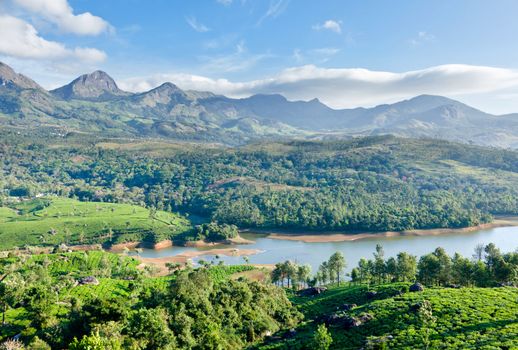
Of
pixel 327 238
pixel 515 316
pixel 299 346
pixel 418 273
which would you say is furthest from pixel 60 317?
pixel 327 238

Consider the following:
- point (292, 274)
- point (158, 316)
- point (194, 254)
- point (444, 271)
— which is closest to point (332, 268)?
point (292, 274)

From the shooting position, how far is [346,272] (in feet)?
397

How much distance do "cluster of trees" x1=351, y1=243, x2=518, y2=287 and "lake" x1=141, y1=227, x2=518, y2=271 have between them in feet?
94.1

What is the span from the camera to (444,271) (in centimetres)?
8638

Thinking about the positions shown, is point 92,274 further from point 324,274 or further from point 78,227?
point 78,227

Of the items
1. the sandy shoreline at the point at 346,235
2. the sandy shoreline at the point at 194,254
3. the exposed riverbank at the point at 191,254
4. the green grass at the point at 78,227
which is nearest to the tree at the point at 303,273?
the exposed riverbank at the point at 191,254

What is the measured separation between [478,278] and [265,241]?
324 feet

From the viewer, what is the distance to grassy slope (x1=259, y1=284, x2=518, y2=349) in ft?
154

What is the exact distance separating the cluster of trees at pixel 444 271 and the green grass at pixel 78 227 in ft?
315

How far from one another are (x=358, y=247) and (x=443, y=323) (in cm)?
10379

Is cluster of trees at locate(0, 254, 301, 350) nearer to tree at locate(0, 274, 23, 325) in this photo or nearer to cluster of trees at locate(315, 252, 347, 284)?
tree at locate(0, 274, 23, 325)

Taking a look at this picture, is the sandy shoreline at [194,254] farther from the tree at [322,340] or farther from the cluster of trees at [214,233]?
the tree at [322,340]

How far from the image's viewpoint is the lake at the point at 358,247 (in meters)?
141

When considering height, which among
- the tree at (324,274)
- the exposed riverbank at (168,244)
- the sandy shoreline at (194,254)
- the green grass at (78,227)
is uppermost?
the green grass at (78,227)
